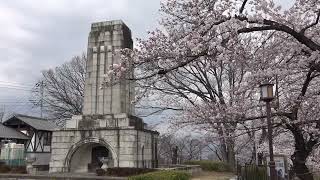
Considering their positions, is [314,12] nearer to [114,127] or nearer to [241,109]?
[241,109]

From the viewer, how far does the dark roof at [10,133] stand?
33.4 metres

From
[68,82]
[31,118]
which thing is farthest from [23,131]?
[68,82]

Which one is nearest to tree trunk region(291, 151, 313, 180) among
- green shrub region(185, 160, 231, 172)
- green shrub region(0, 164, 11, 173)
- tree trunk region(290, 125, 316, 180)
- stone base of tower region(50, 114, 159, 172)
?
tree trunk region(290, 125, 316, 180)

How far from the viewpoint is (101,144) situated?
64.4 ft

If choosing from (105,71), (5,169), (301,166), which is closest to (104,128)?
(105,71)

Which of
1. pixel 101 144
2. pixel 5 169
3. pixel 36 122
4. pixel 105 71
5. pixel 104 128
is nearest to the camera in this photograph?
pixel 104 128

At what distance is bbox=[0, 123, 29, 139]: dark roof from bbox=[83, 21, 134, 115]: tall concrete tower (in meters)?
16.3

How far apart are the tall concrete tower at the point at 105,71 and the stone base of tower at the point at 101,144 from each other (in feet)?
2.12

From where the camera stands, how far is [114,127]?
62.6 ft

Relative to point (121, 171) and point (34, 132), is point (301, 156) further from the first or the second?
point (34, 132)

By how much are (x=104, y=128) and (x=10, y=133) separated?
62.0ft

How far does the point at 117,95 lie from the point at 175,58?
1235 cm

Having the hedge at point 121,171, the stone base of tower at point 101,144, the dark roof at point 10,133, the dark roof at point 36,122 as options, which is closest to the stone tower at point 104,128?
the stone base of tower at point 101,144

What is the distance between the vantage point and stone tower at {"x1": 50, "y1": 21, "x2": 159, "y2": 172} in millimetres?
18906
